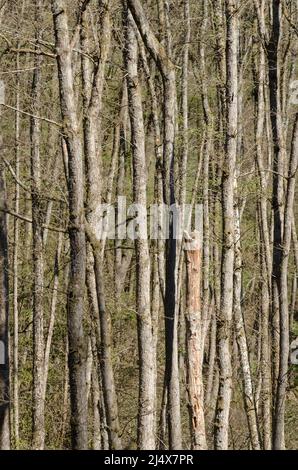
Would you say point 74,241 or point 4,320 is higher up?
point 74,241

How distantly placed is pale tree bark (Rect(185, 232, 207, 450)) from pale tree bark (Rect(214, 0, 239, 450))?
26 cm

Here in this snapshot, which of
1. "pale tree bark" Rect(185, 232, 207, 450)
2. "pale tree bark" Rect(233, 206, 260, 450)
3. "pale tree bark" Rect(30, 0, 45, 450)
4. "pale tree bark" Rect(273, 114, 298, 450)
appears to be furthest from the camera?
"pale tree bark" Rect(30, 0, 45, 450)

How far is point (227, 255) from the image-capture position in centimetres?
1227

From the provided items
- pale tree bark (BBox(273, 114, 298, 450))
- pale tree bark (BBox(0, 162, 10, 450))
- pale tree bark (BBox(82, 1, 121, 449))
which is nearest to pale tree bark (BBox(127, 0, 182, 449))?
pale tree bark (BBox(82, 1, 121, 449))

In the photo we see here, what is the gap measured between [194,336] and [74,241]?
281cm

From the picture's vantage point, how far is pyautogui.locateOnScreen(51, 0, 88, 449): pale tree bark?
33.4ft

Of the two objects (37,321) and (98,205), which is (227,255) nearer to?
(98,205)

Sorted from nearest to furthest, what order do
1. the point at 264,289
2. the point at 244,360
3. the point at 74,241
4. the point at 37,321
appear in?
the point at 74,241 < the point at 244,360 < the point at 37,321 < the point at 264,289

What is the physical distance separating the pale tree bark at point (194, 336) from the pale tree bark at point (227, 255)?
265mm

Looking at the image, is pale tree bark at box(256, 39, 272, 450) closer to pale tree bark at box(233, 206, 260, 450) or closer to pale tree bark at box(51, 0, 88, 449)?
pale tree bark at box(233, 206, 260, 450)

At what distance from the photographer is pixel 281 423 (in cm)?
1322

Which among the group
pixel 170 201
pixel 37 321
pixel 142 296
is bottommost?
pixel 37 321

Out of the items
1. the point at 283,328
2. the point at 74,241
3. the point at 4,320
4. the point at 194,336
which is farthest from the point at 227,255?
the point at 4,320
